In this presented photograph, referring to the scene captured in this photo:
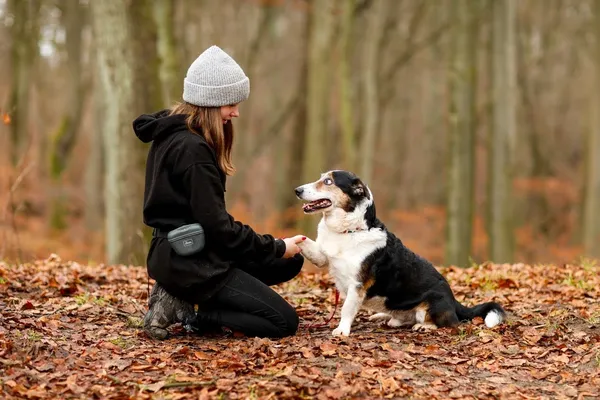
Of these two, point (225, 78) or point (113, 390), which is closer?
point (113, 390)

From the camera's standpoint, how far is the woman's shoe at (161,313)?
585cm

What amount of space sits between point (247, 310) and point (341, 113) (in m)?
10.3

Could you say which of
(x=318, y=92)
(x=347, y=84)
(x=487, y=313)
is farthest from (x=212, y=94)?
(x=347, y=84)

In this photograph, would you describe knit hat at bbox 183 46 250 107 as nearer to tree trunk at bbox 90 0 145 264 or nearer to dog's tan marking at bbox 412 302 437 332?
dog's tan marking at bbox 412 302 437 332

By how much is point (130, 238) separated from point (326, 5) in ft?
23.0

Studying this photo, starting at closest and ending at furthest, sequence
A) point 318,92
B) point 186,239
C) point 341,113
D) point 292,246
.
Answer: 1. point 186,239
2. point 292,246
3. point 318,92
4. point 341,113

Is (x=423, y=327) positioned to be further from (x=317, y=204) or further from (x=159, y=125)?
(x=159, y=125)

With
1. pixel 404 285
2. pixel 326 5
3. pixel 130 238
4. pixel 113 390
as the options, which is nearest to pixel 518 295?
pixel 404 285

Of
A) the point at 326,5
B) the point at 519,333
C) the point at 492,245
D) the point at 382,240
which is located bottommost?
the point at 492,245

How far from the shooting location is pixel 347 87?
15.5m

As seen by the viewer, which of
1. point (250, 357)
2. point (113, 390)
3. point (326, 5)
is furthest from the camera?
point (326, 5)

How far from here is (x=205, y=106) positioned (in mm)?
5797

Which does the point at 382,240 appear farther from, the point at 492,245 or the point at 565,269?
the point at 492,245

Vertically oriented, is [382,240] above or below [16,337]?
above
